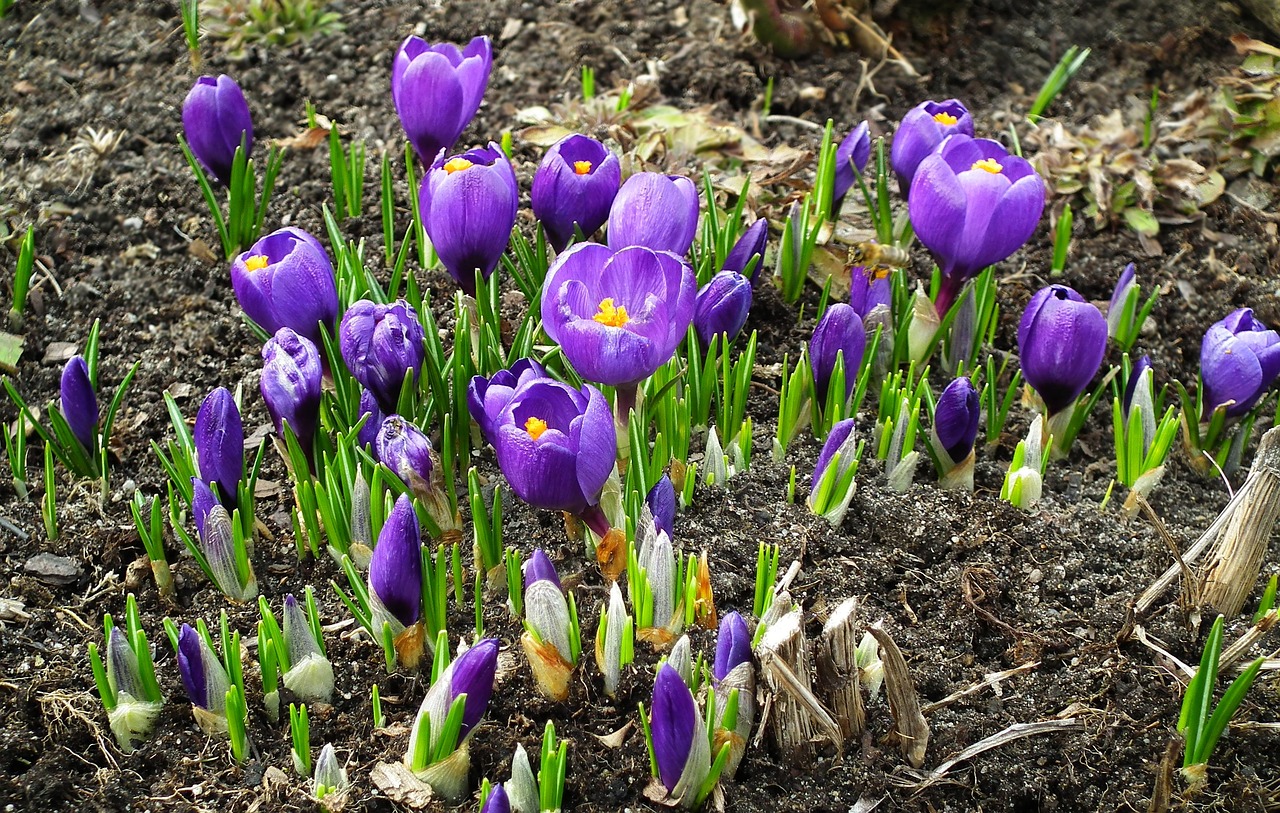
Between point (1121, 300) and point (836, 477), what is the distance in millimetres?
851

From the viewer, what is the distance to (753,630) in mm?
1602

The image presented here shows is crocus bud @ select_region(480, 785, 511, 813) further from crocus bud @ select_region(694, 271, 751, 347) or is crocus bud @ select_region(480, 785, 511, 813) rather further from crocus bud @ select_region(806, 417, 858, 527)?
crocus bud @ select_region(694, 271, 751, 347)

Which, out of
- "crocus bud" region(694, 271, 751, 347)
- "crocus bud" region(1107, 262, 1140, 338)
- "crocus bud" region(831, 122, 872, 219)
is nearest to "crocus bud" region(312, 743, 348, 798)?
"crocus bud" region(694, 271, 751, 347)

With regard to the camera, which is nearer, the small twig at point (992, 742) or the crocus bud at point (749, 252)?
the small twig at point (992, 742)

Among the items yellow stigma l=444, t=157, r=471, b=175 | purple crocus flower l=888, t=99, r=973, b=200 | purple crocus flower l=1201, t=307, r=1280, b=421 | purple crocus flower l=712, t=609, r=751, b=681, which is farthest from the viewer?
purple crocus flower l=888, t=99, r=973, b=200

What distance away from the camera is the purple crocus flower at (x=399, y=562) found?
57.8 inches

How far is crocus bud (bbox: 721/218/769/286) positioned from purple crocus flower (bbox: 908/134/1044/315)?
270 millimetres

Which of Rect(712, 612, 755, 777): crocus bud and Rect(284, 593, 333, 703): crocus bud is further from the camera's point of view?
Rect(284, 593, 333, 703): crocus bud

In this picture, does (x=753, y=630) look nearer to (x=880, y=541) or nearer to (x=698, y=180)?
(x=880, y=541)

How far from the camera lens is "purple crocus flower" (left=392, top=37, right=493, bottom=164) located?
6.97 ft

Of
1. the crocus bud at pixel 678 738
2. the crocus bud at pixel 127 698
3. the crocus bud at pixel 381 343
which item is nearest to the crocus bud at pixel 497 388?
the crocus bud at pixel 381 343

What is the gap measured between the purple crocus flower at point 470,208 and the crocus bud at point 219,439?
1.38 feet

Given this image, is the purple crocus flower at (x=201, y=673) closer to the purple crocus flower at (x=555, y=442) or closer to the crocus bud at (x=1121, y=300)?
the purple crocus flower at (x=555, y=442)

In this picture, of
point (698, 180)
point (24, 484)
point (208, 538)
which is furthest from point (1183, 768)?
point (24, 484)
